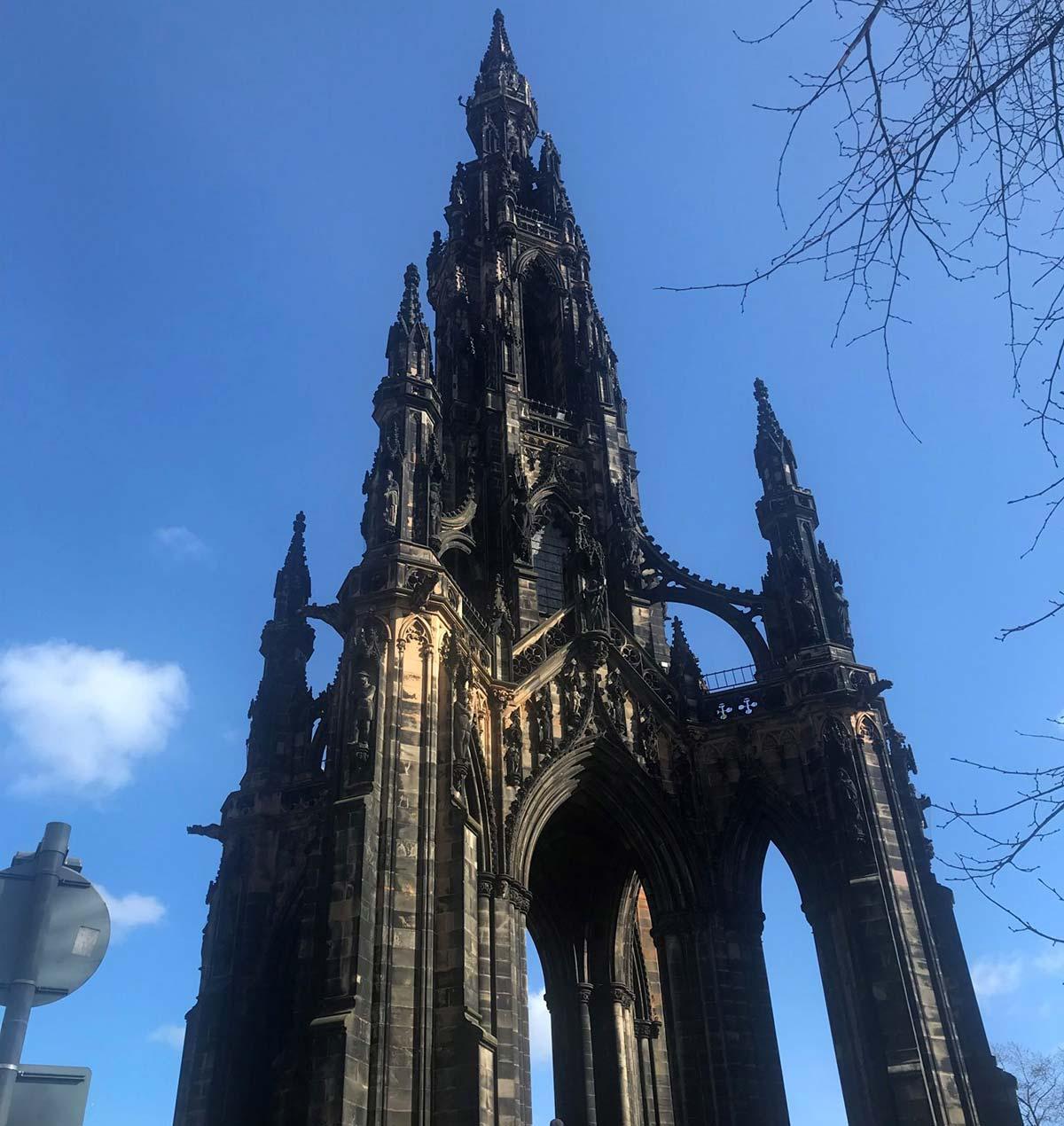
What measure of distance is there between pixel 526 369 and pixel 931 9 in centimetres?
3165

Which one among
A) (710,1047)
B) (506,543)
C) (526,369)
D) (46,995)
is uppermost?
(526,369)

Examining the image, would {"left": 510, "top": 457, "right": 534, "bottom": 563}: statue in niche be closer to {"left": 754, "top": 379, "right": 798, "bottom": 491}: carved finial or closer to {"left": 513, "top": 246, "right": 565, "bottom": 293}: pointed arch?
{"left": 754, "top": 379, "right": 798, "bottom": 491}: carved finial

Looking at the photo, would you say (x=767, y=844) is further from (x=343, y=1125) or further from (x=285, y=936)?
(x=343, y=1125)

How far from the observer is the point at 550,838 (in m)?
24.6

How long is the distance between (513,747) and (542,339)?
18.8 meters

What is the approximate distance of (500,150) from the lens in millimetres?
42625

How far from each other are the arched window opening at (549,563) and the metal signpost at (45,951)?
24918 millimetres

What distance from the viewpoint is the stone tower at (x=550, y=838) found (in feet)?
54.7

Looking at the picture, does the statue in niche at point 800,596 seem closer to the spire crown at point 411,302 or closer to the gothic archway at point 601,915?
→ the gothic archway at point 601,915

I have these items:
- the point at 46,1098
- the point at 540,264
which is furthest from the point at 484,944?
the point at 540,264

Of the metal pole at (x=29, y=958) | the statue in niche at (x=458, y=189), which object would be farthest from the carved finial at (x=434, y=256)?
the metal pole at (x=29, y=958)

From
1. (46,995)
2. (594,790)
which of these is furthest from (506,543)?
(46,995)

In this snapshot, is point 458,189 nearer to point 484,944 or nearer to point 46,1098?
point 484,944

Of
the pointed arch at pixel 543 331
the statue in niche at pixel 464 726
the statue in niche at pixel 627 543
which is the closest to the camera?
the statue in niche at pixel 464 726
